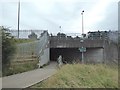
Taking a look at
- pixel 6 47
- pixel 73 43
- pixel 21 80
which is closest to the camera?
pixel 21 80

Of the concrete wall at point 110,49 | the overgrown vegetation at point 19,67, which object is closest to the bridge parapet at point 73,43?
the concrete wall at point 110,49

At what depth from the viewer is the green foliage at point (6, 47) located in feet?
63.4

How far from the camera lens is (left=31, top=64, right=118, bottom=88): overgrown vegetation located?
1402 cm

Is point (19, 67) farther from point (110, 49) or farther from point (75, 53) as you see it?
point (75, 53)

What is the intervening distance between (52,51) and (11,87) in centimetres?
4940

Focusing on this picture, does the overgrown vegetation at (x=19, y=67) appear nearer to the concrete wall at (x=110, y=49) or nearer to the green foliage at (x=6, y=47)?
the green foliage at (x=6, y=47)

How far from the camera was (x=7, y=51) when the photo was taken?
19.7 meters

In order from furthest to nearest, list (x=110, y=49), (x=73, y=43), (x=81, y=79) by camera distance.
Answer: (x=73, y=43) → (x=110, y=49) → (x=81, y=79)

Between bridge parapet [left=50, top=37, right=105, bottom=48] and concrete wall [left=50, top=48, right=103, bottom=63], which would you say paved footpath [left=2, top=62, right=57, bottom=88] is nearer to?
bridge parapet [left=50, top=37, right=105, bottom=48]

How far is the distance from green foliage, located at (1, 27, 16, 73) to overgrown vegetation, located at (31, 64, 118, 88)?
396 centimetres

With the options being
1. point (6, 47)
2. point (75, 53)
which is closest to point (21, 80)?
point (6, 47)

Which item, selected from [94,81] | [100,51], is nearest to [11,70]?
[94,81]

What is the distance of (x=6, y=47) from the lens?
65.1 feet

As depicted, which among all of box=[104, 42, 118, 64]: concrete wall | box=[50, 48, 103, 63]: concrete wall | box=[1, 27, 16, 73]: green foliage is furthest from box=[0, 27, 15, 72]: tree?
box=[50, 48, 103, 63]: concrete wall
